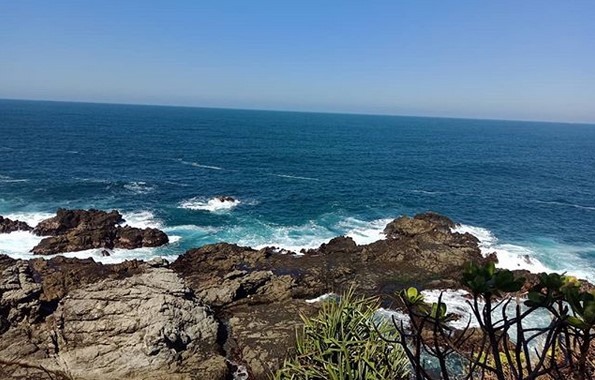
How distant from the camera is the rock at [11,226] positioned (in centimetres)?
4409

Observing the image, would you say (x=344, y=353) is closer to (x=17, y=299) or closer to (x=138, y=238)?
(x=17, y=299)

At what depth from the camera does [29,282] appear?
27.5 metres

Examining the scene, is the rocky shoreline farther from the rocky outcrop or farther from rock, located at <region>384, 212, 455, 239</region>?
rock, located at <region>384, 212, 455, 239</region>

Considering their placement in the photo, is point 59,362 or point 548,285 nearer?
point 548,285

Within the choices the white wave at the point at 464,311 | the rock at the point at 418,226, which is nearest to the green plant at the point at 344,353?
the white wave at the point at 464,311

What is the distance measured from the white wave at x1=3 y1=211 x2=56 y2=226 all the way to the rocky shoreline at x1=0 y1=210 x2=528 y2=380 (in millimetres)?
6104

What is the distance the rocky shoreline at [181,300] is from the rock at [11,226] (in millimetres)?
4360

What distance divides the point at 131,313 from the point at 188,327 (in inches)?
135

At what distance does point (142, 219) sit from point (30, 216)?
12898 millimetres

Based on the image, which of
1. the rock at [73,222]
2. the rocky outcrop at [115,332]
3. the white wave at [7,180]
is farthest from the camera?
the white wave at [7,180]

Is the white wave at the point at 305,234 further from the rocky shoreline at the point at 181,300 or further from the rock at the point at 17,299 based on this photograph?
the rock at the point at 17,299

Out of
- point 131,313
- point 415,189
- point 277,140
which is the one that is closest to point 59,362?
point 131,313

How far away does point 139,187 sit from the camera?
65688 mm

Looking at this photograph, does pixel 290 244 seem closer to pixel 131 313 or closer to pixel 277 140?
pixel 131 313
